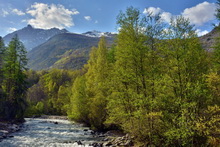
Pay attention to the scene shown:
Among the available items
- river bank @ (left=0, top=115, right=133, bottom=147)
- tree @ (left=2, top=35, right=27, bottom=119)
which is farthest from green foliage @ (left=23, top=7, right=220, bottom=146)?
tree @ (left=2, top=35, right=27, bottom=119)

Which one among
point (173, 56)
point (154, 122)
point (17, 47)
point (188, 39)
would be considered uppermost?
point (17, 47)

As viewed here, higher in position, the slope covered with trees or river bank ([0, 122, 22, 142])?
the slope covered with trees

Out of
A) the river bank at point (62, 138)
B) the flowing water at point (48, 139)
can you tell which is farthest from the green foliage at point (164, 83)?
the flowing water at point (48, 139)

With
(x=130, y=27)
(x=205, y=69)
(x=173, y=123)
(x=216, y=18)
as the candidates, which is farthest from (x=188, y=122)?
(x=216, y=18)

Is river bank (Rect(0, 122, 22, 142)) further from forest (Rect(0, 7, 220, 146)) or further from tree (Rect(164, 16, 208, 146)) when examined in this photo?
tree (Rect(164, 16, 208, 146))

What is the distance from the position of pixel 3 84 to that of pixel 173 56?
1631 inches

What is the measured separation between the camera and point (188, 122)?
40.1 ft

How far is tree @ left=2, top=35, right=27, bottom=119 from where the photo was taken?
41344 millimetres

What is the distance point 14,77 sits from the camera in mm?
41750

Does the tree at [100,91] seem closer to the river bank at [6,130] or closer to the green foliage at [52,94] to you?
the river bank at [6,130]

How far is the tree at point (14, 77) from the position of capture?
4134cm

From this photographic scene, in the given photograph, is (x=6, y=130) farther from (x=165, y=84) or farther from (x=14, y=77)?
(x=165, y=84)

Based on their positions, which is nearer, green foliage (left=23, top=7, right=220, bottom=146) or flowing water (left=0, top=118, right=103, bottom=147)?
green foliage (left=23, top=7, right=220, bottom=146)

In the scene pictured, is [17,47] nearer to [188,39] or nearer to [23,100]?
[23,100]
